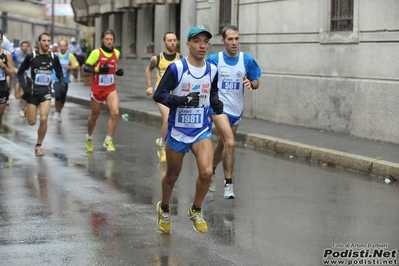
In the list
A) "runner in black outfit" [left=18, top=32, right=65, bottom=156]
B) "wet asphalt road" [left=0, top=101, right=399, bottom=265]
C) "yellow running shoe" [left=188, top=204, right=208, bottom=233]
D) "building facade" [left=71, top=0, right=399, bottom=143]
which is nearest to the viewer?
"wet asphalt road" [left=0, top=101, right=399, bottom=265]

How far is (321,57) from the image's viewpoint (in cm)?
1666

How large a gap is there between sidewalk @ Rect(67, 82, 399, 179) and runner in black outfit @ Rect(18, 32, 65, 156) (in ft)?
12.1

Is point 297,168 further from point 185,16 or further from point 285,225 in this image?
point 185,16

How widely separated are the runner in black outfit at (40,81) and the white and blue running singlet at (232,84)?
401 cm

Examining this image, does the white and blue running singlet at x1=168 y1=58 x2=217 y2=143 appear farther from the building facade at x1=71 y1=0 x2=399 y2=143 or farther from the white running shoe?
the building facade at x1=71 y1=0 x2=399 y2=143

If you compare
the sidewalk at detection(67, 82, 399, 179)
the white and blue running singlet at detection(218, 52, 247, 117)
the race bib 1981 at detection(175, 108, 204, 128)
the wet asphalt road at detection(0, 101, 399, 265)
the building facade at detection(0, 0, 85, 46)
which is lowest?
the wet asphalt road at detection(0, 101, 399, 265)

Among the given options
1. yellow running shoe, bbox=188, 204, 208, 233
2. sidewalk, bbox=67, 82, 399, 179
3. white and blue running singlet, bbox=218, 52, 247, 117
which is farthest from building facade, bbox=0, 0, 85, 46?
yellow running shoe, bbox=188, 204, 208, 233

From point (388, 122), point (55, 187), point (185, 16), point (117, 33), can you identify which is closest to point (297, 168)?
point (388, 122)

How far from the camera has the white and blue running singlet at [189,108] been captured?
7.70 metres

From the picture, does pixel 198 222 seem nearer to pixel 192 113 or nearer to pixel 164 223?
pixel 164 223

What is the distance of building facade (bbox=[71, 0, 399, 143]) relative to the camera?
14.7 m

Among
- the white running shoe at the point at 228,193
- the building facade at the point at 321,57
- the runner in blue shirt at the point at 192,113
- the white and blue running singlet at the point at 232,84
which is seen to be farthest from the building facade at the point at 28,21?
the runner in blue shirt at the point at 192,113

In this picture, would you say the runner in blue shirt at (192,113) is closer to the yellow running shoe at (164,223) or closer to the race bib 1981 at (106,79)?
the yellow running shoe at (164,223)

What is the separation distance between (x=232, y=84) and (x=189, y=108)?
2.55m
